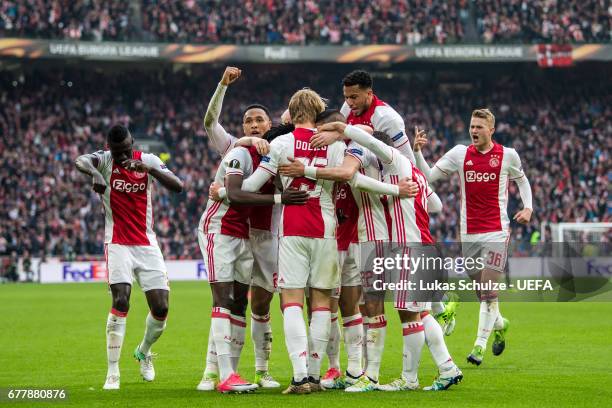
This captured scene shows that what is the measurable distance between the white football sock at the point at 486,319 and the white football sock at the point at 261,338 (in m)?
2.88

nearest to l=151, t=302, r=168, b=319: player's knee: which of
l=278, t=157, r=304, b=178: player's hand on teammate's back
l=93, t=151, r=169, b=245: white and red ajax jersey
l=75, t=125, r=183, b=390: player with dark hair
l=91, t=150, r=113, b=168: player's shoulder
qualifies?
l=75, t=125, r=183, b=390: player with dark hair

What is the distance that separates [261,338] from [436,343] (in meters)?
1.73

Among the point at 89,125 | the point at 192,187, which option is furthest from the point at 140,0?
the point at 192,187

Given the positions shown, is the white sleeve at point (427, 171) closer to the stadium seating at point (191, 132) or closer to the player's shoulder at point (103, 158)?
the player's shoulder at point (103, 158)

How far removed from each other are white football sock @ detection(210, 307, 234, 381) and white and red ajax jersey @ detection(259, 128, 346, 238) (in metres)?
0.98

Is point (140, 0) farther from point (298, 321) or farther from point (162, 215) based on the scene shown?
point (298, 321)

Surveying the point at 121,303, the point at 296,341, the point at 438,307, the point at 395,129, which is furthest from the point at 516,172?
the point at 121,303

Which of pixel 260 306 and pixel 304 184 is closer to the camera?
pixel 304 184

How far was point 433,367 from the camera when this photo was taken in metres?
11.2

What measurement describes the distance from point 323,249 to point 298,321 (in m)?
0.64

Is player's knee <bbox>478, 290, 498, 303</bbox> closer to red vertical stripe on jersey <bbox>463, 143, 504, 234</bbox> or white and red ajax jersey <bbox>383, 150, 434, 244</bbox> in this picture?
red vertical stripe on jersey <bbox>463, 143, 504, 234</bbox>

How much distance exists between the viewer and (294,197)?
28.3 ft

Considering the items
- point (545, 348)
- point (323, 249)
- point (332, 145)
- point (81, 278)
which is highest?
point (332, 145)

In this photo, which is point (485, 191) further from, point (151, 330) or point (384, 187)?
point (151, 330)
